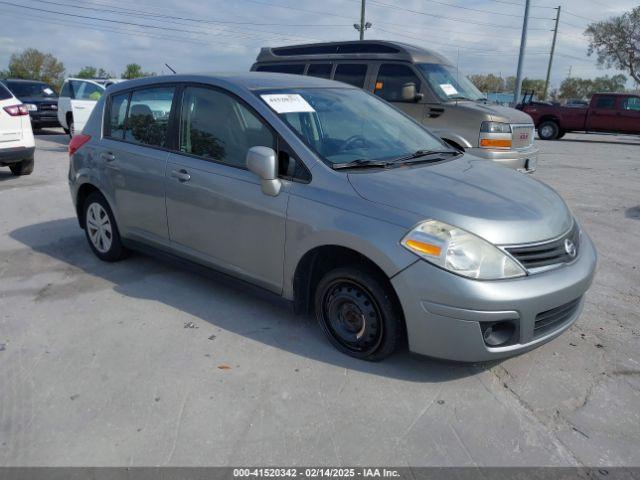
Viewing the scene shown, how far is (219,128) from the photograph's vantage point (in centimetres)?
383

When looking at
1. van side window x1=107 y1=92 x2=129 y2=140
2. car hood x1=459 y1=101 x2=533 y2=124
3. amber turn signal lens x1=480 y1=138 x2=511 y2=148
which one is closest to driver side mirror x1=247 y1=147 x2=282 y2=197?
van side window x1=107 y1=92 x2=129 y2=140

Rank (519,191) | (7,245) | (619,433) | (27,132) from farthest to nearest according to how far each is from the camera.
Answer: (27,132) → (7,245) → (519,191) → (619,433)

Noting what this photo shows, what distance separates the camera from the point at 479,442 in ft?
8.40

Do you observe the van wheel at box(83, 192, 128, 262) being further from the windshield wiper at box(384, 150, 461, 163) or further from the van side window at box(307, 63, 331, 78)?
the van side window at box(307, 63, 331, 78)

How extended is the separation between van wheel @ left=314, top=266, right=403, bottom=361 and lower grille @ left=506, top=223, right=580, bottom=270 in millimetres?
742

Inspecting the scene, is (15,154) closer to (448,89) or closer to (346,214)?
(448,89)

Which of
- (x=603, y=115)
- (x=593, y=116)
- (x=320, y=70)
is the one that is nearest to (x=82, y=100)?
(x=320, y=70)

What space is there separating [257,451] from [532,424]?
1.41 metres

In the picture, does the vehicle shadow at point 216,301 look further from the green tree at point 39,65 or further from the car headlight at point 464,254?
the green tree at point 39,65

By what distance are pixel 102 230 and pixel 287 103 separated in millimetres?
2408

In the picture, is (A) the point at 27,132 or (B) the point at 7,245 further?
(A) the point at 27,132

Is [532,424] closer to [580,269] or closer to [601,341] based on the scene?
[580,269]

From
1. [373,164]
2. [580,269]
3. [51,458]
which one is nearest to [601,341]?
[580,269]

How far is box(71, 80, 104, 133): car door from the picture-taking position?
13430 mm
